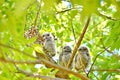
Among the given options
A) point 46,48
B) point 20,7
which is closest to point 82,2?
point 20,7

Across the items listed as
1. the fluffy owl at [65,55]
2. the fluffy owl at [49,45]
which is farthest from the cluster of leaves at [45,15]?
the fluffy owl at [65,55]

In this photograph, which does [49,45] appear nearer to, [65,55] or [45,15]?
[65,55]

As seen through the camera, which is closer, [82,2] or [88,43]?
[82,2]

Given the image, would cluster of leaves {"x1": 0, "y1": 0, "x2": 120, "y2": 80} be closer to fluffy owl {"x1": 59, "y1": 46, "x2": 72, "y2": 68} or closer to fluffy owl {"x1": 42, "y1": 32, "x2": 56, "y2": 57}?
fluffy owl {"x1": 42, "y1": 32, "x2": 56, "y2": 57}

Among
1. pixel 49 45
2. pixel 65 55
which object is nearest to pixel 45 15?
pixel 65 55

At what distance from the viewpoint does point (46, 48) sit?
465 centimetres

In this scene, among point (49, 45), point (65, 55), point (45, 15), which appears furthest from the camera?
point (49, 45)

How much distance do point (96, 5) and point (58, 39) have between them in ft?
15.1

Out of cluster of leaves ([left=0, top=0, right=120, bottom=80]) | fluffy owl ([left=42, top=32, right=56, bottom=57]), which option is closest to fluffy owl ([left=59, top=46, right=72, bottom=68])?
fluffy owl ([left=42, top=32, right=56, bottom=57])

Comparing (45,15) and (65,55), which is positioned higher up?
(45,15)

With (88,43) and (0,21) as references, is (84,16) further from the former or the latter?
(88,43)

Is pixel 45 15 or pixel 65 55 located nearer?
pixel 45 15

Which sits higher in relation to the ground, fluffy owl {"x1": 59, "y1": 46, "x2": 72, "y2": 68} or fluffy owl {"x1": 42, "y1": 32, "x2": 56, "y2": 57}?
fluffy owl {"x1": 42, "y1": 32, "x2": 56, "y2": 57}

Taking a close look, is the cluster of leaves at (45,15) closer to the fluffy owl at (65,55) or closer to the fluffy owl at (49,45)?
the fluffy owl at (49,45)
